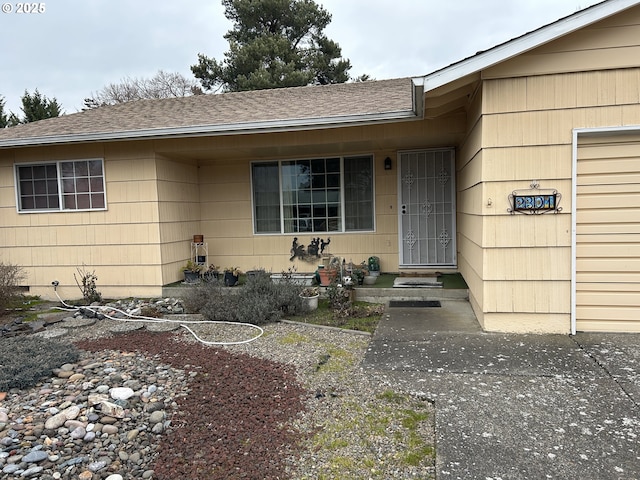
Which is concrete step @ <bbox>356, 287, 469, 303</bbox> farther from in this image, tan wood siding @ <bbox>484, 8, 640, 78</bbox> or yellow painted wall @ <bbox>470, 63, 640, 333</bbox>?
tan wood siding @ <bbox>484, 8, 640, 78</bbox>

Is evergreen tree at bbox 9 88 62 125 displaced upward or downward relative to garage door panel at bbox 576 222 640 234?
upward

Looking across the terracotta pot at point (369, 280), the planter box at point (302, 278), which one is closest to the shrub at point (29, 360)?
the planter box at point (302, 278)

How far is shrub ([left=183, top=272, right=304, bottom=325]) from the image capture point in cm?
544

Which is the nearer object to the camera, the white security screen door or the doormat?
the doormat

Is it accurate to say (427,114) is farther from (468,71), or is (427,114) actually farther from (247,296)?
(247,296)

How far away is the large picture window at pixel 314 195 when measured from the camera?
7820mm

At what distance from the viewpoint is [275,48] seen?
17953 millimetres

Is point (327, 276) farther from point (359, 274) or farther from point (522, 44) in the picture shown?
point (522, 44)

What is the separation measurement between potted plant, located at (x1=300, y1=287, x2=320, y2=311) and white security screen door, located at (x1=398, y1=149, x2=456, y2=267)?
2162 mm

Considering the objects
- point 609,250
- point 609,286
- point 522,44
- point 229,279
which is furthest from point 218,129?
point 609,286

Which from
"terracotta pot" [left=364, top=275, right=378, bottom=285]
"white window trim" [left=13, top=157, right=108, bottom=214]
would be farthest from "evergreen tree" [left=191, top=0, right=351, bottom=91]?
"terracotta pot" [left=364, top=275, right=378, bottom=285]

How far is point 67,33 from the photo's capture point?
12.9 meters

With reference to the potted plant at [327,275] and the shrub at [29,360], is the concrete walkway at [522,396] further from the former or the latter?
the shrub at [29,360]

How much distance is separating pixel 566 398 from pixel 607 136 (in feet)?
9.33
